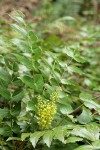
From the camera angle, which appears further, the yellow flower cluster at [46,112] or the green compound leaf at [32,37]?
the green compound leaf at [32,37]

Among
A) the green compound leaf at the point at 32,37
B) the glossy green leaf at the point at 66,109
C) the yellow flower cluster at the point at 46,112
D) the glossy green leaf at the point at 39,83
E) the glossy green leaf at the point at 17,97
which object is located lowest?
the yellow flower cluster at the point at 46,112

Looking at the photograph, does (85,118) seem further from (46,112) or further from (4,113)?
(4,113)

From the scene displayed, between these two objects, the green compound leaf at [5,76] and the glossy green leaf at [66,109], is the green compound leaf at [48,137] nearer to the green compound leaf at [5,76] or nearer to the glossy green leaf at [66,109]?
the glossy green leaf at [66,109]

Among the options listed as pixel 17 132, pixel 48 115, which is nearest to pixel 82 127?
pixel 48 115

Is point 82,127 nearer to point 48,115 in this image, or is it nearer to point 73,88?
point 48,115

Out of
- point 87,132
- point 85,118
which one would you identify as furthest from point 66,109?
point 87,132

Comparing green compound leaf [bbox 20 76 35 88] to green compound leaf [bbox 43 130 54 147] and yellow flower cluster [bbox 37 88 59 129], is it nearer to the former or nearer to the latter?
yellow flower cluster [bbox 37 88 59 129]

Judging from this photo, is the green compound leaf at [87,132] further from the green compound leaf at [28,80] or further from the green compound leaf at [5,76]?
the green compound leaf at [5,76]

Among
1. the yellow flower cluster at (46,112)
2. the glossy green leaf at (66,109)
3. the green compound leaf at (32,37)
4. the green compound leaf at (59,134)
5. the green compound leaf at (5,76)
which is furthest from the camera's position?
the green compound leaf at (32,37)

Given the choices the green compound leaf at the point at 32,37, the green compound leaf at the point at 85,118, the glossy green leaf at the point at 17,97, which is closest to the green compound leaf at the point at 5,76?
the glossy green leaf at the point at 17,97

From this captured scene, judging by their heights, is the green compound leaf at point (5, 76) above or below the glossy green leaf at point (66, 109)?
above

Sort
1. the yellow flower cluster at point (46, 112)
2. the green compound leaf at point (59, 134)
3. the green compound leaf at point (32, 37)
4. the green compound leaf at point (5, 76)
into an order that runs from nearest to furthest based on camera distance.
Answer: the green compound leaf at point (59, 134) → the yellow flower cluster at point (46, 112) → the green compound leaf at point (5, 76) → the green compound leaf at point (32, 37)
